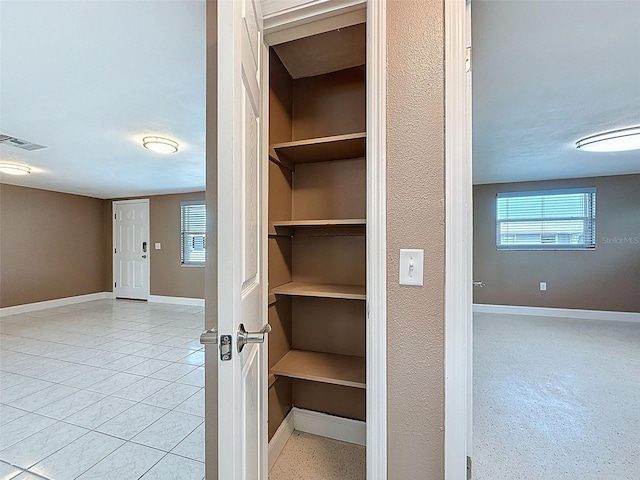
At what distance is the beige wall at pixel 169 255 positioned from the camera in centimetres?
589

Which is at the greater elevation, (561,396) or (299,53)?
(299,53)

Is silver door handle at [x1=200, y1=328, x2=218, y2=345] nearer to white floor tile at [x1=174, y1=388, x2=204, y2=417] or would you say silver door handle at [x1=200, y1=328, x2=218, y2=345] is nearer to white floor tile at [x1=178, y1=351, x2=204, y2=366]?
white floor tile at [x1=174, y1=388, x2=204, y2=417]

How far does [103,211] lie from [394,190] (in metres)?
7.44

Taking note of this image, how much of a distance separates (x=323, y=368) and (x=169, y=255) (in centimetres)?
536

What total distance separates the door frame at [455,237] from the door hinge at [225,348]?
0.71 metres

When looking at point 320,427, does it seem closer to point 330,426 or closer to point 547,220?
point 330,426

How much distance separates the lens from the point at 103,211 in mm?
6637

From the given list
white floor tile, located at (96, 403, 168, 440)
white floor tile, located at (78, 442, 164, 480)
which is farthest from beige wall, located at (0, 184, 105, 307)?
white floor tile, located at (78, 442, 164, 480)

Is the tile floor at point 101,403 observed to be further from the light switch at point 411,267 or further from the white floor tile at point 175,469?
the light switch at point 411,267

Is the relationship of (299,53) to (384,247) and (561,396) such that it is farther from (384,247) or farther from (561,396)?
(561,396)

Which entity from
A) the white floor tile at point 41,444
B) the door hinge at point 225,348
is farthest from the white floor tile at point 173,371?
the door hinge at point 225,348

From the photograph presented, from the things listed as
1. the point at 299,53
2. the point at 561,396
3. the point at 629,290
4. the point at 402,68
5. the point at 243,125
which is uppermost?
the point at 299,53

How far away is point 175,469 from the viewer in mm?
1611

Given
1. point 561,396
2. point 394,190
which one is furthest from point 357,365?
point 561,396
